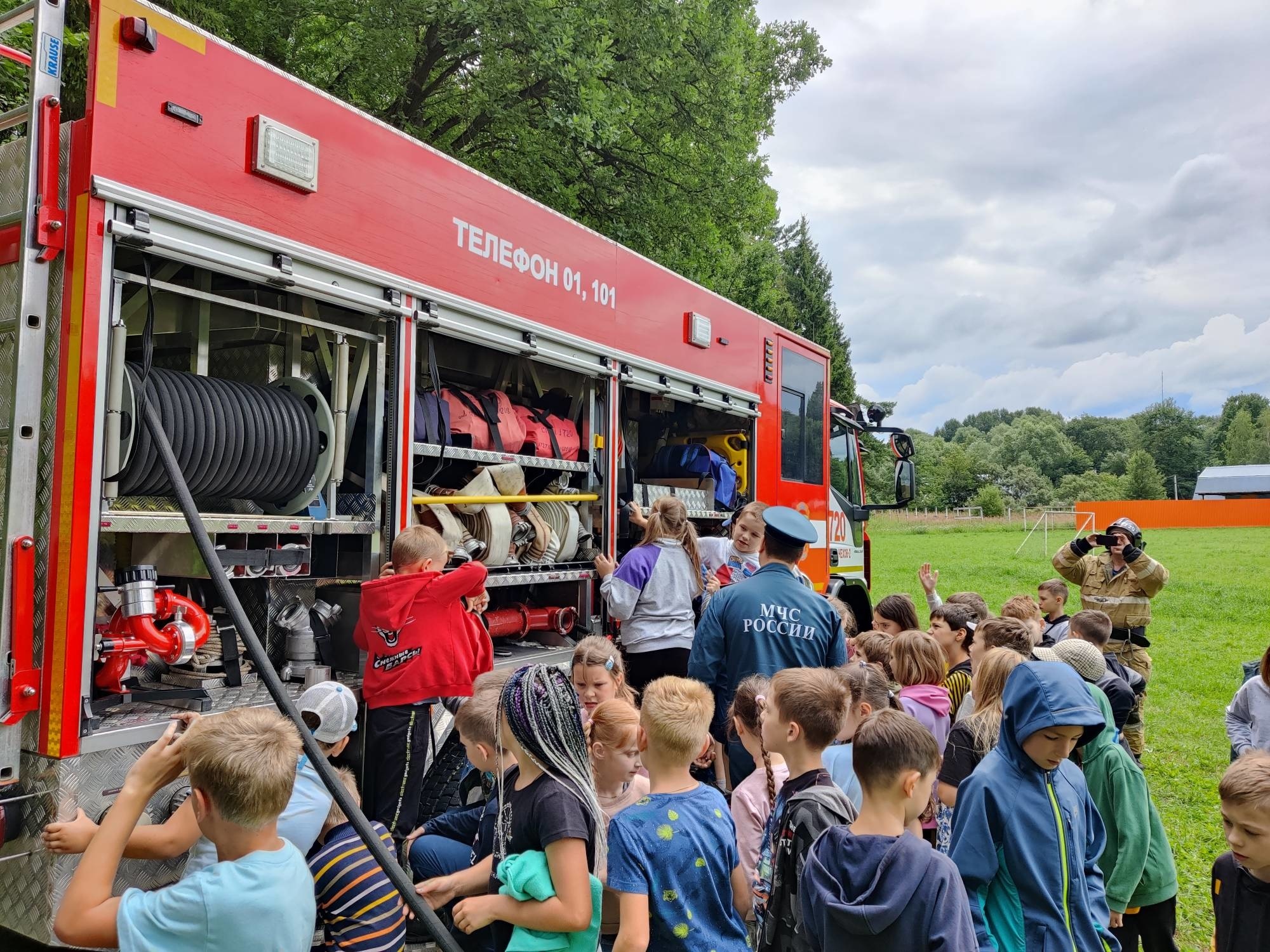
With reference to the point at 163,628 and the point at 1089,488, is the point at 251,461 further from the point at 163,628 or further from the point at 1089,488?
the point at 1089,488

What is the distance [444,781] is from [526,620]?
1248mm

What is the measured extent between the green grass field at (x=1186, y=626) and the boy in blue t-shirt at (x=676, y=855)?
10.0 ft

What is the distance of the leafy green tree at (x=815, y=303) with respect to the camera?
40.3 m

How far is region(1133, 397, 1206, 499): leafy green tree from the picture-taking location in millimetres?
95000

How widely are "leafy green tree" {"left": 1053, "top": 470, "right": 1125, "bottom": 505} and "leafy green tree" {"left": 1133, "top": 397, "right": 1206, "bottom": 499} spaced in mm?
11968

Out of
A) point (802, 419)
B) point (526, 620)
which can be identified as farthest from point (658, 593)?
point (802, 419)

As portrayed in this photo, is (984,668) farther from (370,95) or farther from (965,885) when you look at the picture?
(370,95)

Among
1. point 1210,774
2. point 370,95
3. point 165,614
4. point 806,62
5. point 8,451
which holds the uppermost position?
point 806,62

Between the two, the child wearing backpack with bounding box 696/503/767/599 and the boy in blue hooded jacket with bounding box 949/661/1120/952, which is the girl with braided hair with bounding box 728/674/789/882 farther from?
the child wearing backpack with bounding box 696/503/767/599

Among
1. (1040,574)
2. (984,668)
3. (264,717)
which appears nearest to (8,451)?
(264,717)

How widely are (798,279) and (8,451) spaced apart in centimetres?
4055

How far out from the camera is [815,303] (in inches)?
1601

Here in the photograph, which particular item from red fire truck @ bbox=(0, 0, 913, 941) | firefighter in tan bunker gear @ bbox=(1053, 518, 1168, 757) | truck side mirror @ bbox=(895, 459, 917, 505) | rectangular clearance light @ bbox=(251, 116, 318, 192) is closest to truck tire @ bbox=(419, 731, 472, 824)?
red fire truck @ bbox=(0, 0, 913, 941)

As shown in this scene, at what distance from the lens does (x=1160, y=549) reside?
2983 centimetres
